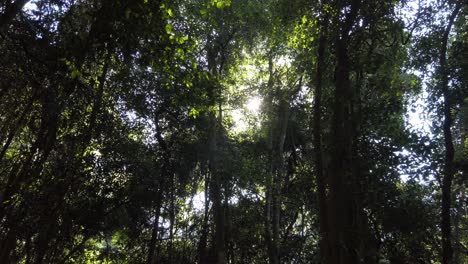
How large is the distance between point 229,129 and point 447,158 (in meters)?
11.4

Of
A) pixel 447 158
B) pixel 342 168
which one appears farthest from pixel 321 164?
pixel 447 158

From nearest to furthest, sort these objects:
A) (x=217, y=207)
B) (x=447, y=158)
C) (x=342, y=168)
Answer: (x=342, y=168), (x=447, y=158), (x=217, y=207)

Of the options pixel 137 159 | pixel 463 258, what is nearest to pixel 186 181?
pixel 137 159

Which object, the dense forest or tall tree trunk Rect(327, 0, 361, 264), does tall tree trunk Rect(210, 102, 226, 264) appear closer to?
the dense forest

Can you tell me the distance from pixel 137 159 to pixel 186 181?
162 inches

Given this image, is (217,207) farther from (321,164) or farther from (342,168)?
(342,168)

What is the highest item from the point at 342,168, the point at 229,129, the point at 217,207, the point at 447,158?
the point at 229,129

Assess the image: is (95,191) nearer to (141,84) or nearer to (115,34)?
(141,84)

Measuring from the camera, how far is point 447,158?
911 centimetres

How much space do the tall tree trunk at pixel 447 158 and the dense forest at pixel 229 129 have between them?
0.11 feet

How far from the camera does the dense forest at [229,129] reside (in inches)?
228

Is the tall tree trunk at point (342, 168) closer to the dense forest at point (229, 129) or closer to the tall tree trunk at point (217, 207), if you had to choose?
the dense forest at point (229, 129)

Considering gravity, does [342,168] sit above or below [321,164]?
below

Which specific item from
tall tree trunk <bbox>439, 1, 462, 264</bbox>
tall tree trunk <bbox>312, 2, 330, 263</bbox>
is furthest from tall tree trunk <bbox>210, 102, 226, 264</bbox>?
tall tree trunk <bbox>439, 1, 462, 264</bbox>
